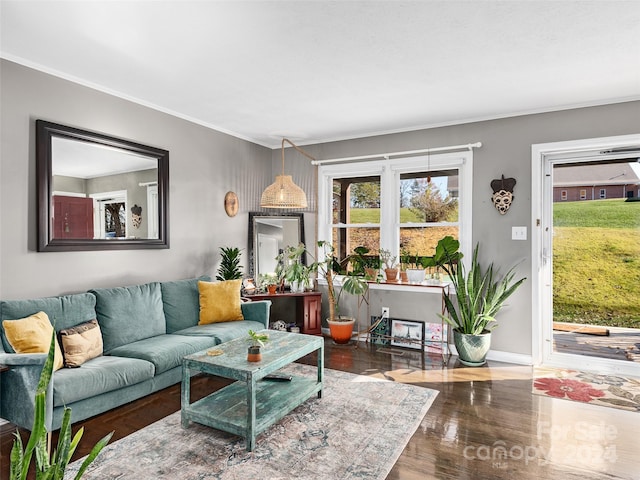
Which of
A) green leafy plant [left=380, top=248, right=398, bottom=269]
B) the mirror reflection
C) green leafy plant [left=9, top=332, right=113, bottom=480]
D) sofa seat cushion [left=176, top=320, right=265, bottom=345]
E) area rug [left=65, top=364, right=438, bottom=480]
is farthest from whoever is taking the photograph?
green leafy plant [left=380, top=248, right=398, bottom=269]

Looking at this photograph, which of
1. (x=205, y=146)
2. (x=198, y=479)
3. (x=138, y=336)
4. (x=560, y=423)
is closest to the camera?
(x=198, y=479)

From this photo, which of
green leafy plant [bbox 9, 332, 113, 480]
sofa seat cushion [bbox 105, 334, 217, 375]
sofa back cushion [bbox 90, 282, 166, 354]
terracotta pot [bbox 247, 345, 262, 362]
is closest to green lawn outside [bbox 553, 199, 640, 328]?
terracotta pot [bbox 247, 345, 262, 362]

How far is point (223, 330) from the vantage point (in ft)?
11.8

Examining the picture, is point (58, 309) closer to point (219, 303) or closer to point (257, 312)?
point (219, 303)

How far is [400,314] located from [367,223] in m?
1.22

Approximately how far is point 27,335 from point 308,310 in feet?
9.49

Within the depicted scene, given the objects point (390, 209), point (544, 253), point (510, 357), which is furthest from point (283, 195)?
point (510, 357)

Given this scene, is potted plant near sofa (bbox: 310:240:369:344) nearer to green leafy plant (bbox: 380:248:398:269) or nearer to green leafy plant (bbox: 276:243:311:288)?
green leafy plant (bbox: 276:243:311:288)

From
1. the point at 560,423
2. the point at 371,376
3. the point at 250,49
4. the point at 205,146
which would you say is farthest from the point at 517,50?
the point at 205,146

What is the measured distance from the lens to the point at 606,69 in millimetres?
2996

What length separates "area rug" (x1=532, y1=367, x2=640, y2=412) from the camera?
3067 mm

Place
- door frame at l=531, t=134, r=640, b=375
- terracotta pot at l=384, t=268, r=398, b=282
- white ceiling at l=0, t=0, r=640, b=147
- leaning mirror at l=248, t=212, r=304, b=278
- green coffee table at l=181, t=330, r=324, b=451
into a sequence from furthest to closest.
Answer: leaning mirror at l=248, t=212, r=304, b=278
terracotta pot at l=384, t=268, r=398, b=282
door frame at l=531, t=134, r=640, b=375
green coffee table at l=181, t=330, r=324, b=451
white ceiling at l=0, t=0, r=640, b=147

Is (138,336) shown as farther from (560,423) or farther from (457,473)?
(560,423)

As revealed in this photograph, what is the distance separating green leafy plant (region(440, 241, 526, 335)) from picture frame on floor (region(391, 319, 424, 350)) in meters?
0.43
